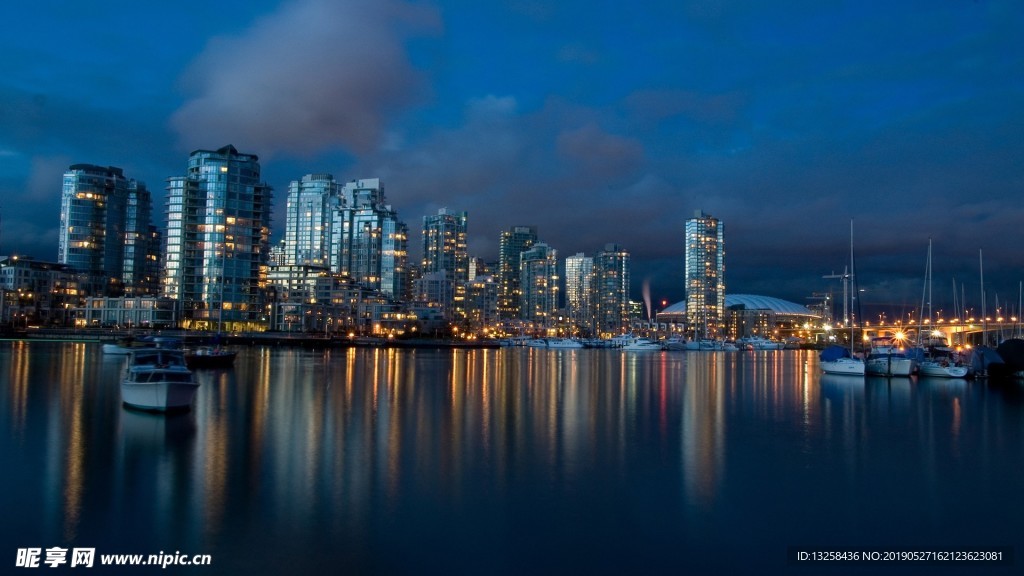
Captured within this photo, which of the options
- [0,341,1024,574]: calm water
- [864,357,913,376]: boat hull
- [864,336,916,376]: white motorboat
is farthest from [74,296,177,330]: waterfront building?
[864,357,913,376]: boat hull

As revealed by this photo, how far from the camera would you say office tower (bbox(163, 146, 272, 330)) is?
554 ft

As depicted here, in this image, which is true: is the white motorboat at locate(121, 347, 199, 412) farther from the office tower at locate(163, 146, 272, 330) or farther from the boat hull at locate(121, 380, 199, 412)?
the office tower at locate(163, 146, 272, 330)

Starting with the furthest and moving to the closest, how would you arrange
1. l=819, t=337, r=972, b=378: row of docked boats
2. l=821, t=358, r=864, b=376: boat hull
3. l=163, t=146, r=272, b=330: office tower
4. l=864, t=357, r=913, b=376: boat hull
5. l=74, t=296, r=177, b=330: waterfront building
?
l=163, t=146, r=272, b=330: office tower → l=74, t=296, r=177, b=330: waterfront building → l=821, t=358, r=864, b=376: boat hull → l=864, t=357, r=913, b=376: boat hull → l=819, t=337, r=972, b=378: row of docked boats

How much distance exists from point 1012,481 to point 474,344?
164918 mm

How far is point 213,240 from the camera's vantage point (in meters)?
170

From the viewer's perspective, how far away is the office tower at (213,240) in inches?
6649

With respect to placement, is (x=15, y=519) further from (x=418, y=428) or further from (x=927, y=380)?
(x=927, y=380)

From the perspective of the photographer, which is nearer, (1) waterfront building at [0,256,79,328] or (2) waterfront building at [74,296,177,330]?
(2) waterfront building at [74,296,177,330]

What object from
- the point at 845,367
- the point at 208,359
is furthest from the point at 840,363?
the point at 208,359

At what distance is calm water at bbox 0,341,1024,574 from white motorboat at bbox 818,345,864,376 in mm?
31584

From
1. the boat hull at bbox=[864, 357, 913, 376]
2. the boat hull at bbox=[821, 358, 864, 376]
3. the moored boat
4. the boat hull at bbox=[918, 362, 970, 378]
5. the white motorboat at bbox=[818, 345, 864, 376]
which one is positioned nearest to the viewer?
the boat hull at bbox=[918, 362, 970, 378]

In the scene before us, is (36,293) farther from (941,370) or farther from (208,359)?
(941,370)

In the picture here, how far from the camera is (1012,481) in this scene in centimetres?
2214

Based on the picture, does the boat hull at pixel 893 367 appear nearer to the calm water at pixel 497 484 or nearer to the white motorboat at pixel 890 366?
the white motorboat at pixel 890 366
